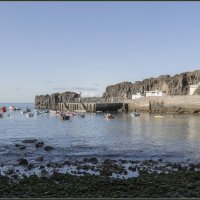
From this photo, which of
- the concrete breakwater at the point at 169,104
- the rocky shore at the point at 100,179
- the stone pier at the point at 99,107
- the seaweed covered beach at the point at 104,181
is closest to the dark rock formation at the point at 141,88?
the stone pier at the point at 99,107

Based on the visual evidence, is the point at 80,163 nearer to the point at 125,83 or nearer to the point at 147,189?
the point at 147,189

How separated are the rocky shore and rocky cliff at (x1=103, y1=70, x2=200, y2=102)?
113m

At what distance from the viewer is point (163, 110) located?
94688 millimetres

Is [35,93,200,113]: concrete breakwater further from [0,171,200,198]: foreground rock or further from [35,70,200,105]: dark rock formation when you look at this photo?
[0,171,200,198]: foreground rock

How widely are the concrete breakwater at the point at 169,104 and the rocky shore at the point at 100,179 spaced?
59.3 meters

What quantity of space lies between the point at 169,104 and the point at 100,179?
74170 mm

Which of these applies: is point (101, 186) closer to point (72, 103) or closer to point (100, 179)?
point (100, 179)

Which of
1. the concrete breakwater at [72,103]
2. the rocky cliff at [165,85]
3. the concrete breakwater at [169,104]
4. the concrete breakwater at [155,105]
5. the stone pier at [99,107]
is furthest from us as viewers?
the rocky cliff at [165,85]

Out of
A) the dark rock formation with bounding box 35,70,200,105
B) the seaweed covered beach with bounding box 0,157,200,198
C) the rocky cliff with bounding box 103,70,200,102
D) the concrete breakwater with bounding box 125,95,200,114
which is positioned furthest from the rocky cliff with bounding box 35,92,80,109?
the seaweed covered beach with bounding box 0,157,200,198

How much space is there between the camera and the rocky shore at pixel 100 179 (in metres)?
17.8

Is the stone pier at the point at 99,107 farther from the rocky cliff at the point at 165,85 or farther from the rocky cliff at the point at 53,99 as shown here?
the rocky cliff at the point at 53,99

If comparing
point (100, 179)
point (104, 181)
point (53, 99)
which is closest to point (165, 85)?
point (53, 99)

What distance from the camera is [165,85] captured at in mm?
157500

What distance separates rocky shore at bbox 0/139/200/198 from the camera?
17750 millimetres
